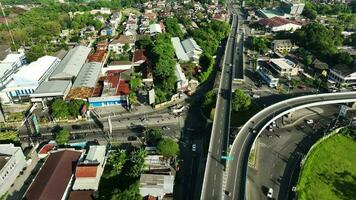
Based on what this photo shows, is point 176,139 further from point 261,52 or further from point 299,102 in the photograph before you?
point 261,52

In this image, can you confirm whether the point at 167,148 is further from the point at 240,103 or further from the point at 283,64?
the point at 283,64

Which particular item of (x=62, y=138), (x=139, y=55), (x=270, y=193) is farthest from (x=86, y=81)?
(x=270, y=193)

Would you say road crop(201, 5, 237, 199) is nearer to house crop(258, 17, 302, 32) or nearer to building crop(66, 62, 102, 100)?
building crop(66, 62, 102, 100)

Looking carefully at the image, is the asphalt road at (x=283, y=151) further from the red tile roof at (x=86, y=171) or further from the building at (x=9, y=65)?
the building at (x=9, y=65)

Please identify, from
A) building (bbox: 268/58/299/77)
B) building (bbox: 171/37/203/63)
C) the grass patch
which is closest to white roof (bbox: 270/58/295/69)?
building (bbox: 268/58/299/77)

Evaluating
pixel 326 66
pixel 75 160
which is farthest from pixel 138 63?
pixel 326 66

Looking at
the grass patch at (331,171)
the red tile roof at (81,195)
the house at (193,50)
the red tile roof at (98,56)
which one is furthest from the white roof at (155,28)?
the red tile roof at (81,195)
